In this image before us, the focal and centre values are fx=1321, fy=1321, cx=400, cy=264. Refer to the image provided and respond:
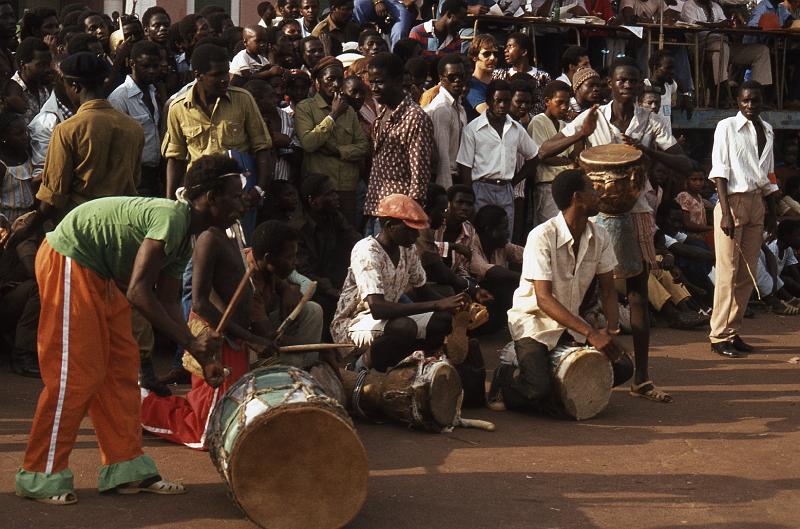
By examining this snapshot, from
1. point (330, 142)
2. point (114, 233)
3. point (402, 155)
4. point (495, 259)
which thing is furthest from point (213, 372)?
point (495, 259)

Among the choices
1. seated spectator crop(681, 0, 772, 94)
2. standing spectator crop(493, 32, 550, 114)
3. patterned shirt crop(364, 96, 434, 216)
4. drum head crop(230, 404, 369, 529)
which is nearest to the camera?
drum head crop(230, 404, 369, 529)

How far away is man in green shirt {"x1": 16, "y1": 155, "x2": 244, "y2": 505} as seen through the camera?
5.80m

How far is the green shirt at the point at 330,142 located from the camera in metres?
10.6

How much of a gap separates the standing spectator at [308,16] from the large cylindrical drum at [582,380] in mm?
6658

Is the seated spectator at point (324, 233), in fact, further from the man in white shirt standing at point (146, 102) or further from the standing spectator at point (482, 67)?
the standing spectator at point (482, 67)

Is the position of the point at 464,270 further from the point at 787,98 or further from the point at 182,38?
the point at 787,98

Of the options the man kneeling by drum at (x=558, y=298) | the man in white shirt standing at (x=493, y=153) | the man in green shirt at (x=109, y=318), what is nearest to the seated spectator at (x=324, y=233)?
the man in white shirt standing at (x=493, y=153)

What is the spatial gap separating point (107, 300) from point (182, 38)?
6.73 meters

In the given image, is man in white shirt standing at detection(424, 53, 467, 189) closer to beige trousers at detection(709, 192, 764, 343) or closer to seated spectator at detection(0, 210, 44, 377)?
beige trousers at detection(709, 192, 764, 343)

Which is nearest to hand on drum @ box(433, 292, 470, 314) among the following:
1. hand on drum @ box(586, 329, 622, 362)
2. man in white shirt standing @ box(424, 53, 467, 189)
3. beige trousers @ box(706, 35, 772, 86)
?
hand on drum @ box(586, 329, 622, 362)

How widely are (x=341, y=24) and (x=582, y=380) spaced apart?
665cm

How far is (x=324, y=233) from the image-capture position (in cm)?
1040

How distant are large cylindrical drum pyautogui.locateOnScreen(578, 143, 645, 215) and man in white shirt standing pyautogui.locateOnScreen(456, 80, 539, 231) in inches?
103

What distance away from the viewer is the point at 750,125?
34.7ft
